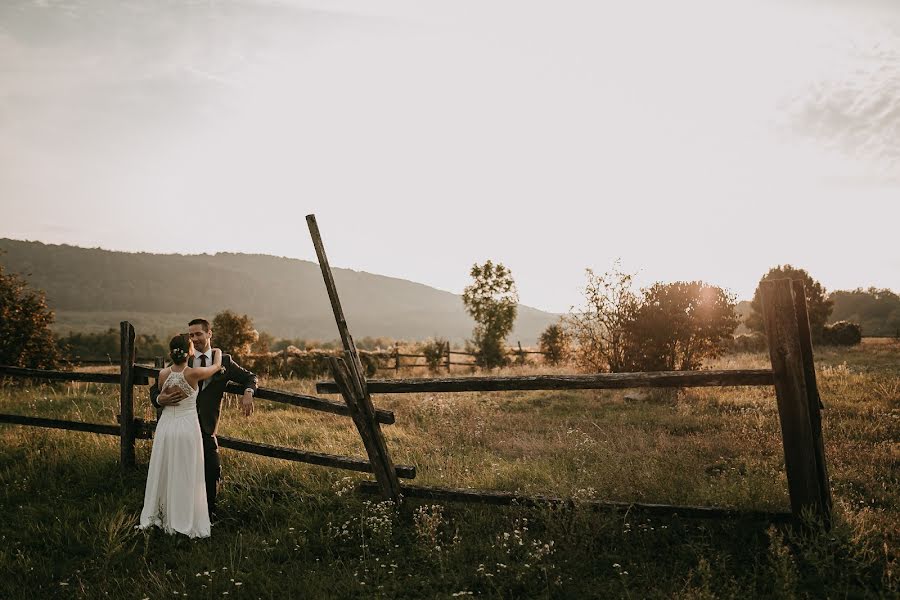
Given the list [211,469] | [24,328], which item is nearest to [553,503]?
[211,469]

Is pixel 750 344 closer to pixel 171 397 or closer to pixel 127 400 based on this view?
pixel 127 400

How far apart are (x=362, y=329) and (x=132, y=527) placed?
185 meters

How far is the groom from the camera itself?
5230 mm

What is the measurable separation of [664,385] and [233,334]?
87.8ft

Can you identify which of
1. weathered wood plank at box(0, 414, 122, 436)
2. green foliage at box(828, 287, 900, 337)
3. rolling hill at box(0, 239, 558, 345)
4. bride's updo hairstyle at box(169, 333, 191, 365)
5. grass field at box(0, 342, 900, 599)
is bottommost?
grass field at box(0, 342, 900, 599)

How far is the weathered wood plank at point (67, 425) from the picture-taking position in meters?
6.50

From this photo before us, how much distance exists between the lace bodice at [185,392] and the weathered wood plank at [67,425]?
6.83ft

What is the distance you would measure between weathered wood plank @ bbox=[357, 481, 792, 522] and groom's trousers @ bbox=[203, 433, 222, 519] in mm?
1502

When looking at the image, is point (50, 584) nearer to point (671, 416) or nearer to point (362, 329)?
point (671, 416)

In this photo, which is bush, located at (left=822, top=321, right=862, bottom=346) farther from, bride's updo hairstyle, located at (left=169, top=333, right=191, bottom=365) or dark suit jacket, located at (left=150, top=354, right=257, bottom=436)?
bride's updo hairstyle, located at (left=169, top=333, right=191, bottom=365)

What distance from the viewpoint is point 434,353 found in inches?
1145

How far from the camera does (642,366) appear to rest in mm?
15055

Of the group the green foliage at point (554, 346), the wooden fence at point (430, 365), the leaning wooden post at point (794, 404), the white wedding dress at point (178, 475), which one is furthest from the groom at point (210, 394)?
the green foliage at point (554, 346)

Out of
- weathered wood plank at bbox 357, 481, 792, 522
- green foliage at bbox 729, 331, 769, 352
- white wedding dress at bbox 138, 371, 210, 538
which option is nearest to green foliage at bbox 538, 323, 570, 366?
green foliage at bbox 729, 331, 769, 352
